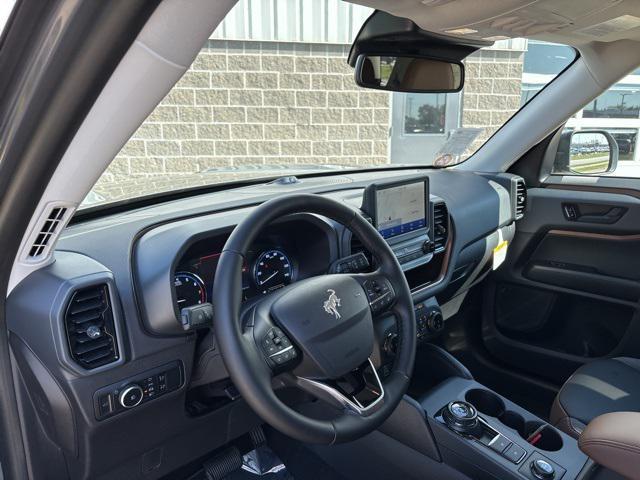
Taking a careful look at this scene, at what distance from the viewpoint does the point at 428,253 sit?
7.54ft

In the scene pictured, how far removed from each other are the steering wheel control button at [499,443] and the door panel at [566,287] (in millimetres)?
994

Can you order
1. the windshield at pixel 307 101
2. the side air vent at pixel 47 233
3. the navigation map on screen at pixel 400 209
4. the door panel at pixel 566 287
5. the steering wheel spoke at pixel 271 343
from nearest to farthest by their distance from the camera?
the side air vent at pixel 47 233
the steering wheel spoke at pixel 271 343
the navigation map on screen at pixel 400 209
the door panel at pixel 566 287
the windshield at pixel 307 101

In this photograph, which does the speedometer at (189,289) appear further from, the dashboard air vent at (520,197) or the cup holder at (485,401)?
the dashboard air vent at (520,197)

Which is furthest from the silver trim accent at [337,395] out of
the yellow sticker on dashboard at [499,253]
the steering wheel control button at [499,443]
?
the yellow sticker on dashboard at [499,253]

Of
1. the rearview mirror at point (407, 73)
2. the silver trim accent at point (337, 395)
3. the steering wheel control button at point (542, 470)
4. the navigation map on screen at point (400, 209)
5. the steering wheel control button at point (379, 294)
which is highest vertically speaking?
the rearview mirror at point (407, 73)

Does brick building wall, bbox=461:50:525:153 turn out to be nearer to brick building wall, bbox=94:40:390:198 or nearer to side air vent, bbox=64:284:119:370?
brick building wall, bbox=94:40:390:198

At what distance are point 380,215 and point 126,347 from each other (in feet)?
3.38

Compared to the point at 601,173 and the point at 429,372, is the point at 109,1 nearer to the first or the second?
the point at 429,372

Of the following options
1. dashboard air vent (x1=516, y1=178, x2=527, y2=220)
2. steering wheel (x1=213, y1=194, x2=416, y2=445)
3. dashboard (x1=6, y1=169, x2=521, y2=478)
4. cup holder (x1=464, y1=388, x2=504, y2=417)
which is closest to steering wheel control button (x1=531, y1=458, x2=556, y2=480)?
cup holder (x1=464, y1=388, x2=504, y2=417)

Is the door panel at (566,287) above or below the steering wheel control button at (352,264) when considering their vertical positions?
below

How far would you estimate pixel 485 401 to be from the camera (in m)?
2.21

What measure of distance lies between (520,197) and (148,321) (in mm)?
2120

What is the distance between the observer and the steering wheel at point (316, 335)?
1203 millimetres

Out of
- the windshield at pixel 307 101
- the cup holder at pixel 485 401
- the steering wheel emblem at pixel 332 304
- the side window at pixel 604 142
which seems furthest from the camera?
the windshield at pixel 307 101
